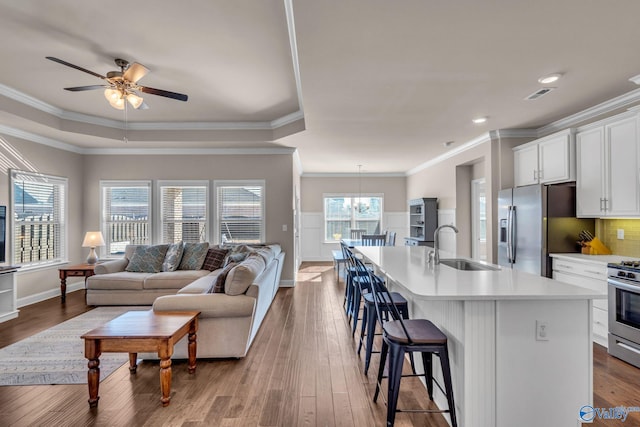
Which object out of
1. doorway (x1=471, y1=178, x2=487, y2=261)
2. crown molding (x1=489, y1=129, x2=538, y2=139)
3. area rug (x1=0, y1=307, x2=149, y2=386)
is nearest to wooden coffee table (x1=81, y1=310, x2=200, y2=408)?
area rug (x1=0, y1=307, x2=149, y2=386)

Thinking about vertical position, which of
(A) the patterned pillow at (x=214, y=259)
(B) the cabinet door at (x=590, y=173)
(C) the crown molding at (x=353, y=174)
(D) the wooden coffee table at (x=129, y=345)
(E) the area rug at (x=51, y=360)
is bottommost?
(E) the area rug at (x=51, y=360)

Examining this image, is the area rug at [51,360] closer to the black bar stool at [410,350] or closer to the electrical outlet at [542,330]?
the black bar stool at [410,350]

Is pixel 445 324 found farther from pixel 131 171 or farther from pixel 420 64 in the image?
pixel 131 171

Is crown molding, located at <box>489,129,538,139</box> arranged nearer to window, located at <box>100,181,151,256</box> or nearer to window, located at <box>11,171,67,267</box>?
window, located at <box>100,181,151,256</box>

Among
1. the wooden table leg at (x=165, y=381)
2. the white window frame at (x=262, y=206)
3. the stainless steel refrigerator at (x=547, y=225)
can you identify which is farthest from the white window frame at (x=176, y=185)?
the stainless steel refrigerator at (x=547, y=225)

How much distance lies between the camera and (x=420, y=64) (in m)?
Answer: 2.84

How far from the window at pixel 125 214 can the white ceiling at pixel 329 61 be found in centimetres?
111

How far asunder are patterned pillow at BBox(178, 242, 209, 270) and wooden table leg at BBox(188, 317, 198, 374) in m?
2.54

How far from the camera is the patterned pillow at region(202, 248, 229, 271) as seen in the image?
532cm

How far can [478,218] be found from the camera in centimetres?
627

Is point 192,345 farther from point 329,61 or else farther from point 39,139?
point 39,139

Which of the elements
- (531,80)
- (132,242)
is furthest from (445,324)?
(132,242)

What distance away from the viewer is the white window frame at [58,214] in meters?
4.87

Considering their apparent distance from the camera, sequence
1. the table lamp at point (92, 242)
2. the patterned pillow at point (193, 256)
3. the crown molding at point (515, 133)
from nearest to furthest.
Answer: the crown molding at point (515, 133) < the patterned pillow at point (193, 256) < the table lamp at point (92, 242)
